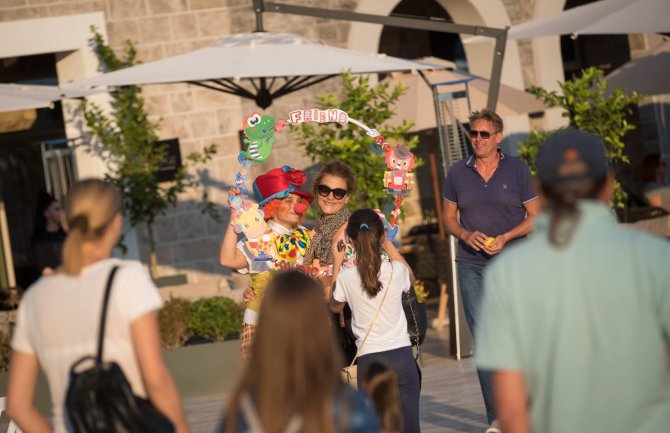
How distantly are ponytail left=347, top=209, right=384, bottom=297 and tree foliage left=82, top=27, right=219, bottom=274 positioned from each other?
654cm

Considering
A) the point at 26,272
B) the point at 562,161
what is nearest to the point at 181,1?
the point at 26,272

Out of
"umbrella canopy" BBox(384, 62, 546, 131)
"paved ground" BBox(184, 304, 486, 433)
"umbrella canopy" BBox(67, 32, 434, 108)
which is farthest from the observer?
"umbrella canopy" BBox(384, 62, 546, 131)

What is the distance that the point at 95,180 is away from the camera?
3.79 m

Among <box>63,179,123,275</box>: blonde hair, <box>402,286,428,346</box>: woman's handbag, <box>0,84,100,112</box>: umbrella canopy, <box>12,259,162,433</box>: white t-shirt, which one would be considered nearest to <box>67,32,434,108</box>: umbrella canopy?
<box>0,84,100,112</box>: umbrella canopy

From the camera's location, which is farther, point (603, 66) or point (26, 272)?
point (603, 66)

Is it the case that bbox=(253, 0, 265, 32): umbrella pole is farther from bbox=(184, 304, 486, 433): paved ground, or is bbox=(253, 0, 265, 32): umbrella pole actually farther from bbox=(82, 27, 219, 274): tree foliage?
bbox=(184, 304, 486, 433): paved ground

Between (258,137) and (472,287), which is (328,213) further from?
(472,287)

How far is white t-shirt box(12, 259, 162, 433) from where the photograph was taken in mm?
3588

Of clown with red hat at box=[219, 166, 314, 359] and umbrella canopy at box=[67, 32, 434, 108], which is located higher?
umbrella canopy at box=[67, 32, 434, 108]

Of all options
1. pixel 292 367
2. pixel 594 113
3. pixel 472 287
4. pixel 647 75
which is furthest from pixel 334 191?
pixel 647 75

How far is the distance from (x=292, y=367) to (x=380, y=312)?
2.64 metres

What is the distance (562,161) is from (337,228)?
3.41m

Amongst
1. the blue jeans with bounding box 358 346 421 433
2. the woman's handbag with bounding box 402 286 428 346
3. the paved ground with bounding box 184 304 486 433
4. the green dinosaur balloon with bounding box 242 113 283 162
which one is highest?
the green dinosaur balloon with bounding box 242 113 283 162

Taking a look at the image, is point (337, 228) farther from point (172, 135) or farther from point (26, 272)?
point (26, 272)
